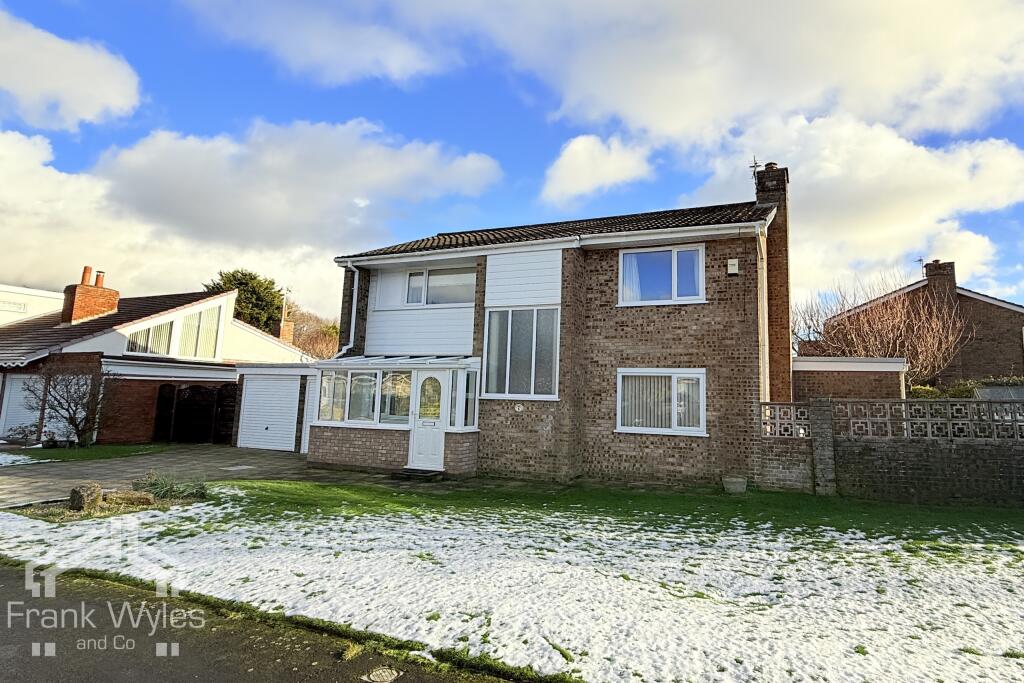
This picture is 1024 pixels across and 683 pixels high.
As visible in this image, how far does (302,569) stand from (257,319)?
35841mm

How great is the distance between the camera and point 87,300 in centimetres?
2262

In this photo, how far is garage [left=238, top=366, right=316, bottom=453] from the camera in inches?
667

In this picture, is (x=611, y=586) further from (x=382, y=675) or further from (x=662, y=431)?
(x=662, y=431)

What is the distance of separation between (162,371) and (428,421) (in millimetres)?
12397

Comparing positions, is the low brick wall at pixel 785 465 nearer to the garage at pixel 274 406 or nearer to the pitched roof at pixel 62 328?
the garage at pixel 274 406

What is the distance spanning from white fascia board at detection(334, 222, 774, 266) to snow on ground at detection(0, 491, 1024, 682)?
21.2ft

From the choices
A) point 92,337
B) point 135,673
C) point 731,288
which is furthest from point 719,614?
point 92,337

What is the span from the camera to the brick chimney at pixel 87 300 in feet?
73.2

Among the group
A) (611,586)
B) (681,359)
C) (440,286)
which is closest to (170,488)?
(611,586)

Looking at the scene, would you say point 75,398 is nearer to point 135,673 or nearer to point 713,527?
point 135,673

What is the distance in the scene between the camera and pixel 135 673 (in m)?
3.73

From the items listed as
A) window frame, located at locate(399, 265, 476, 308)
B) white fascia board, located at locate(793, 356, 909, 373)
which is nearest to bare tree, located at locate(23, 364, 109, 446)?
window frame, located at locate(399, 265, 476, 308)

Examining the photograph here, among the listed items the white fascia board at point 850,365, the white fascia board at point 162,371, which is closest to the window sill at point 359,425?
the white fascia board at point 162,371

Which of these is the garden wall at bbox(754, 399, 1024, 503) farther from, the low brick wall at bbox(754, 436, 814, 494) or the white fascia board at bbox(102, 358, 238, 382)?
the white fascia board at bbox(102, 358, 238, 382)
